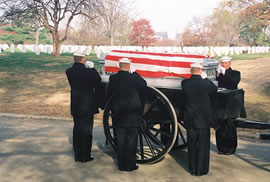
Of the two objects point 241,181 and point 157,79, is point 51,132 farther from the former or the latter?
point 241,181

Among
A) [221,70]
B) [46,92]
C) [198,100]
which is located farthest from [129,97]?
[46,92]

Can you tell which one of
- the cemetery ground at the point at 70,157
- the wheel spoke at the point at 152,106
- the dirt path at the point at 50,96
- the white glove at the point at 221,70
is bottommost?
the cemetery ground at the point at 70,157

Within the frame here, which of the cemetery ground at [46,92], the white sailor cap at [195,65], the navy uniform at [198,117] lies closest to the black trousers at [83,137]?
the navy uniform at [198,117]

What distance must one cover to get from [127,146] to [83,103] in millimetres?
972

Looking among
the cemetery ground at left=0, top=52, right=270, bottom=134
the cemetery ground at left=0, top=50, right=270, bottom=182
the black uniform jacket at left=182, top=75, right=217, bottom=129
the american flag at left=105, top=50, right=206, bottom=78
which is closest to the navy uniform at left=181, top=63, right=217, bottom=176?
the black uniform jacket at left=182, top=75, right=217, bottom=129

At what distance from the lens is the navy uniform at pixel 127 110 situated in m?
5.32

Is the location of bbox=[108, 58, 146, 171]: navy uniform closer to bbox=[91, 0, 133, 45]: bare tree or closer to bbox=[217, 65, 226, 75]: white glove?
bbox=[217, 65, 226, 75]: white glove

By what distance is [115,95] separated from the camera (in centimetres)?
545

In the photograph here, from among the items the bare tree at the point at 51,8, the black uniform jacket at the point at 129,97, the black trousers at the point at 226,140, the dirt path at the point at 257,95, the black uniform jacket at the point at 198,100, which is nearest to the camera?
the black uniform jacket at the point at 198,100

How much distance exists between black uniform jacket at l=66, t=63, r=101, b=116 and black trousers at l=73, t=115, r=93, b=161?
117 millimetres

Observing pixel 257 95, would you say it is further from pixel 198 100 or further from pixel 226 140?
pixel 198 100

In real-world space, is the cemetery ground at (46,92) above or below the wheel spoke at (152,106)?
below

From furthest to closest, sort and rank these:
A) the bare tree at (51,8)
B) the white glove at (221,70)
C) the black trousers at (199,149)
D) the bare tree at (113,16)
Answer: the bare tree at (113,16)
the bare tree at (51,8)
the white glove at (221,70)
the black trousers at (199,149)

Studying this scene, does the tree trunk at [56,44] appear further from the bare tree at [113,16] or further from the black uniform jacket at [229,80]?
the black uniform jacket at [229,80]
